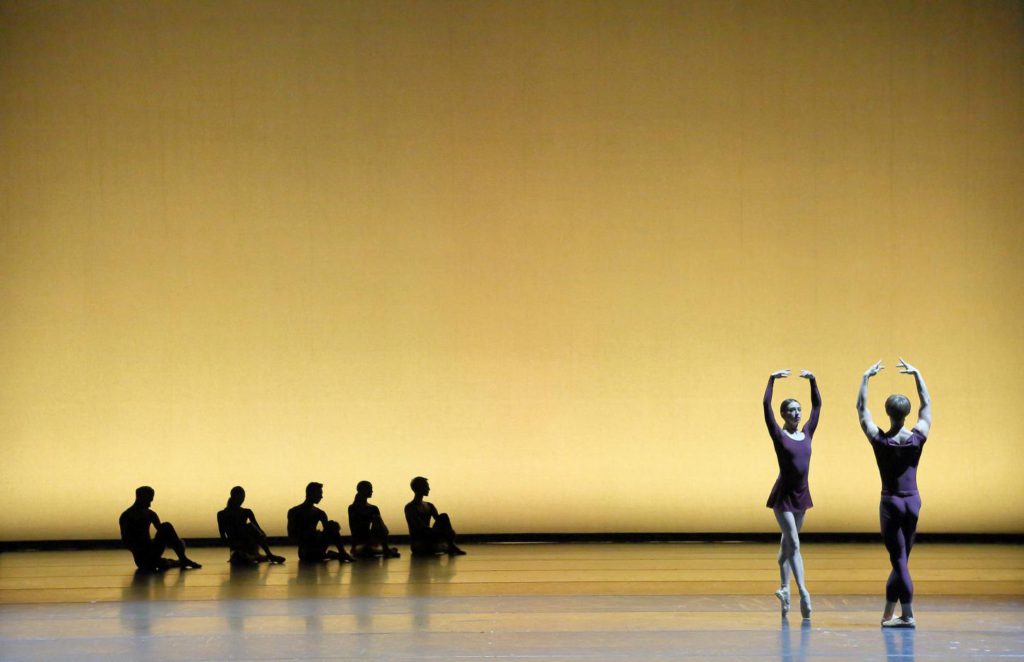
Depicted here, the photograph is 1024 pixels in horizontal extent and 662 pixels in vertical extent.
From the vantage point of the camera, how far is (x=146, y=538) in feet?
32.0

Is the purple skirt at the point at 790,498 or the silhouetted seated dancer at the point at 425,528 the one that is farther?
the silhouetted seated dancer at the point at 425,528

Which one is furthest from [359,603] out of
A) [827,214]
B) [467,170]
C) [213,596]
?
[827,214]

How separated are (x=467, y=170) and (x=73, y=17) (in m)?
4.22

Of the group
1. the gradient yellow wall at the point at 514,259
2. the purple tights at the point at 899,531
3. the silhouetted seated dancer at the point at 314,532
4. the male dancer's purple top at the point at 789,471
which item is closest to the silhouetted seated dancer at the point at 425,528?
the silhouetted seated dancer at the point at 314,532

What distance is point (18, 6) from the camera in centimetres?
1167

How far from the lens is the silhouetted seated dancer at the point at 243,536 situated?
1012 centimetres

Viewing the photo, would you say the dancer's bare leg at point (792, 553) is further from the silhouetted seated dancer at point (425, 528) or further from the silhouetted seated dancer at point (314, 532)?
the silhouetted seated dancer at point (314, 532)

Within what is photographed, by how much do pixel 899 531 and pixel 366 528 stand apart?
5.24 m

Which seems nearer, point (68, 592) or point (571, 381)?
point (68, 592)

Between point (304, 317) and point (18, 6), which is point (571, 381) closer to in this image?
point (304, 317)

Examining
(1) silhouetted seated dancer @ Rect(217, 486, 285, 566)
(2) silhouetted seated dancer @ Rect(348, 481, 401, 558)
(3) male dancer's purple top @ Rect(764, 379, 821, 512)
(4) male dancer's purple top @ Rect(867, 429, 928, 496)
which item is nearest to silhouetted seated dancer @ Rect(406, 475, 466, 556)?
(2) silhouetted seated dancer @ Rect(348, 481, 401, 558)

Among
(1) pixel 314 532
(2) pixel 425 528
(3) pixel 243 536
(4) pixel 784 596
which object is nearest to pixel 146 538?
(3) pixel 243 536

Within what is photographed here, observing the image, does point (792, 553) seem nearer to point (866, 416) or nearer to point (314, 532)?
point (866, 416)

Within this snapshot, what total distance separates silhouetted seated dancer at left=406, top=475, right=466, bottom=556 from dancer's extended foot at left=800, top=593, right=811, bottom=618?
4.31 m
